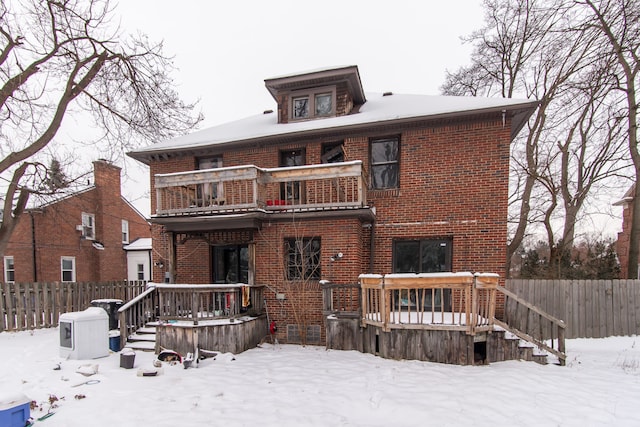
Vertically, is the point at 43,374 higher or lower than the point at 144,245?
lower

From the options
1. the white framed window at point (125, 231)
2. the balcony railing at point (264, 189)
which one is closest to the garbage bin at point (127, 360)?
the balcony railing at point (264, 189)

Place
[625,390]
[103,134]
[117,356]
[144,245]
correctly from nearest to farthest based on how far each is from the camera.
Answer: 1. [625,390]
2. [117,356]
3. [103,134]
4. [144,245]

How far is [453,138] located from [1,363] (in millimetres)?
11844

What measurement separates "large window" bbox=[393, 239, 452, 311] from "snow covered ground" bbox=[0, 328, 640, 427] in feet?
8.14

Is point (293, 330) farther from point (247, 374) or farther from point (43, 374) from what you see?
point (43, 374)

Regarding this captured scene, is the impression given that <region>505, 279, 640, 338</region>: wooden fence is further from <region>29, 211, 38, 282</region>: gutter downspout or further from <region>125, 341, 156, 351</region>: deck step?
<region>29, 211, 38, 282</region>: gutter downspout

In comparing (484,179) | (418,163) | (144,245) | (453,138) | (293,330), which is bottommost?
(293,330)

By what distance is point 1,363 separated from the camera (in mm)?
6195

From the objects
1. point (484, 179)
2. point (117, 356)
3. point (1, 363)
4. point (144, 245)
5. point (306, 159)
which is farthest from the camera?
point (144, 245)

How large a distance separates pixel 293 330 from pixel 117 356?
4.21 m

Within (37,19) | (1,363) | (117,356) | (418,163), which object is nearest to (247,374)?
(117,356)

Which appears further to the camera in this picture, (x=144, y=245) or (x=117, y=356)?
(x=144, y=245)

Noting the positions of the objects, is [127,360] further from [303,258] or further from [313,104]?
[313,104]

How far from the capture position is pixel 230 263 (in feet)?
33.2
